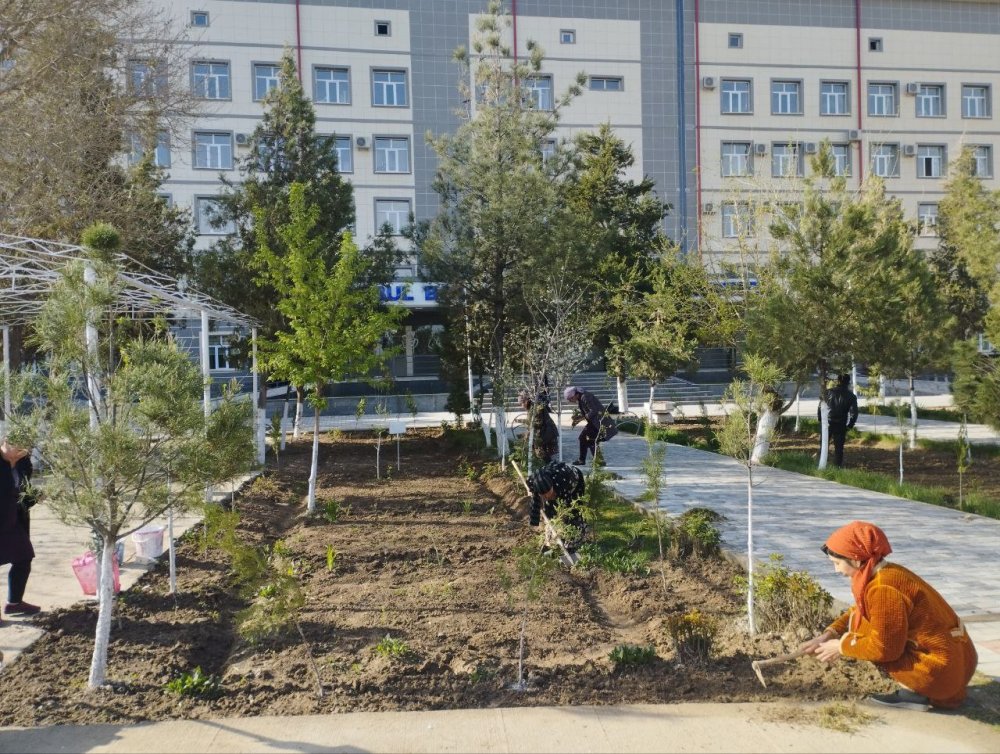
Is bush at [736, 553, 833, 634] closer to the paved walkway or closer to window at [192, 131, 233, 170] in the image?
the paved walkway

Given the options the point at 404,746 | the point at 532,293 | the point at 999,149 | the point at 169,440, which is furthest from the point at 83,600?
the point at 999,149

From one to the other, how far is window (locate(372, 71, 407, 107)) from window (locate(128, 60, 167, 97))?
18462mm

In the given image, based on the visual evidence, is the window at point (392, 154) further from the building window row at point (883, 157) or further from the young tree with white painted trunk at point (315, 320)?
the young tree with white painted trunk at point (315, 320)

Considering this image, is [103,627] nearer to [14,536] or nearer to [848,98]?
[14,536]

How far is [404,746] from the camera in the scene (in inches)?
164

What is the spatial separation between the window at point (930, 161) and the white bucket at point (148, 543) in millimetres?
36475

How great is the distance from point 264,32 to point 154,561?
27.1 meters

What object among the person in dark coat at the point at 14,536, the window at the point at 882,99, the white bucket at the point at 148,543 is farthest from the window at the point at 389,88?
the person in dark coat at the point at 14,536

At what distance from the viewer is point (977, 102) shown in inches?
1431

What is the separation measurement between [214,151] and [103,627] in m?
28.7

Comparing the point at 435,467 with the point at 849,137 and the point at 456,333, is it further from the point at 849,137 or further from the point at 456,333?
the point at 849,137

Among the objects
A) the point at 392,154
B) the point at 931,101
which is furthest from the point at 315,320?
A: the point at 931,101

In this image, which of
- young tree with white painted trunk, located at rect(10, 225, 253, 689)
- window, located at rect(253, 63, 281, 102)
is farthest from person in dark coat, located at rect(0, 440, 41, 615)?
window, located at rect(253, 63, 281, 102)

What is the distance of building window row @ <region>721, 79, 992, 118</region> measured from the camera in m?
34.6
